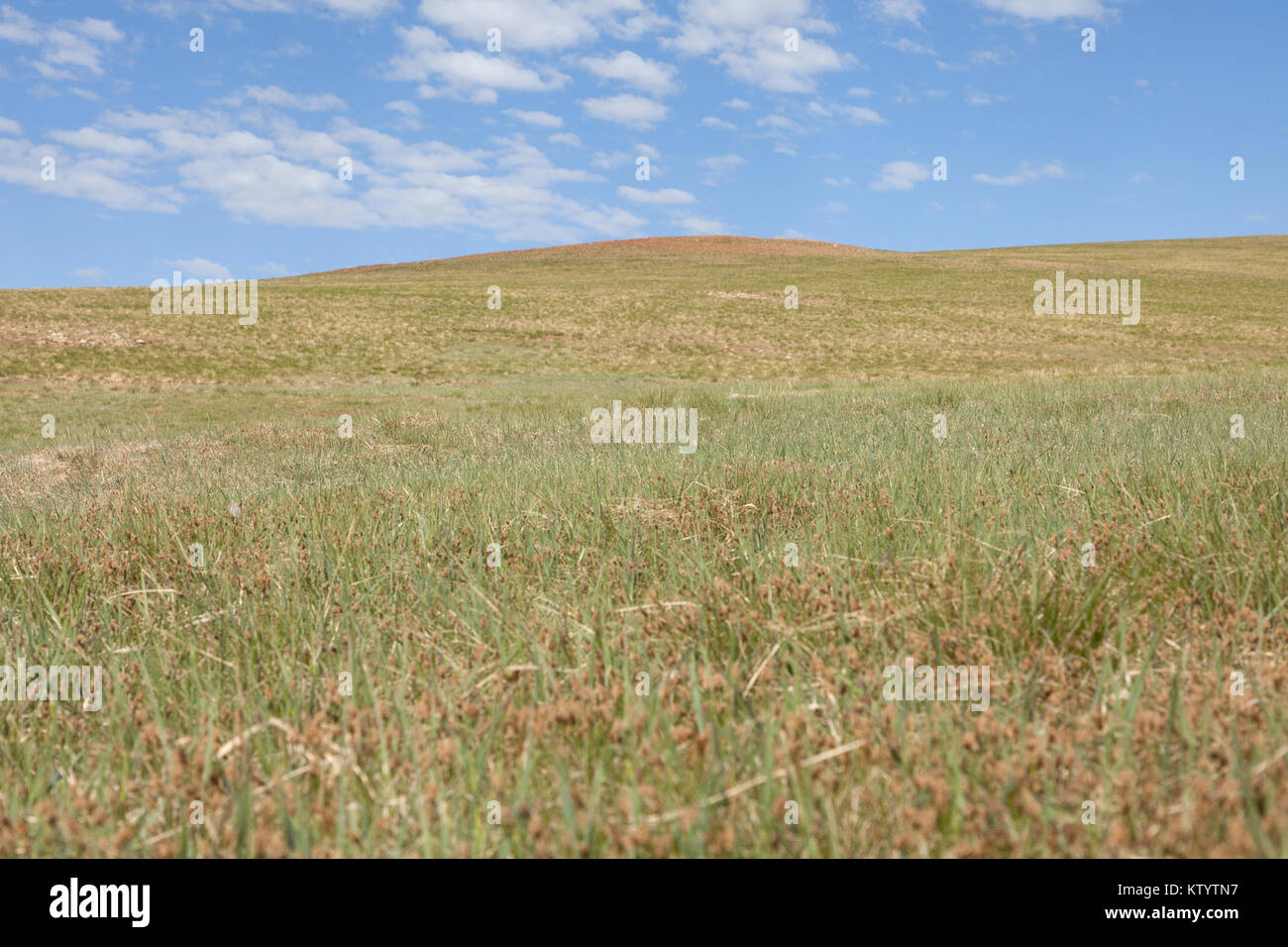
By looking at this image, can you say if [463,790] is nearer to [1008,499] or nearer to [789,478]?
[1008,499]

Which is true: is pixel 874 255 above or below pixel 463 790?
above

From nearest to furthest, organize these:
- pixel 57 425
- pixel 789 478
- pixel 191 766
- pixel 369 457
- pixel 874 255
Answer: pixel 191 766 < pixel 789 478 < pixel 369 457 < pixel 57 425 < pixel 874 255

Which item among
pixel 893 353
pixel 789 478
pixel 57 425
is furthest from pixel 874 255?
pixel 789 478

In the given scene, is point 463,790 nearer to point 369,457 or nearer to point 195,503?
point 195,503

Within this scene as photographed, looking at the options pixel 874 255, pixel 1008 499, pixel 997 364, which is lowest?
pixel 1008 499

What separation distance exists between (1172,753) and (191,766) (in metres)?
2.44

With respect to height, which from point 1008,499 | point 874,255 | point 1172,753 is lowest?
point 1172,753

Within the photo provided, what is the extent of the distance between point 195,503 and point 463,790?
17.3 feet

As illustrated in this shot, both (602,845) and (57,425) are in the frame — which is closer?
(602,845)

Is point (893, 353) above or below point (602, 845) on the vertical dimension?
above

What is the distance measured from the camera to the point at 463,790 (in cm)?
203

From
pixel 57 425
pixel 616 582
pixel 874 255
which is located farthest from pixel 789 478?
pixel 874 255
